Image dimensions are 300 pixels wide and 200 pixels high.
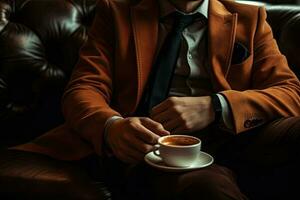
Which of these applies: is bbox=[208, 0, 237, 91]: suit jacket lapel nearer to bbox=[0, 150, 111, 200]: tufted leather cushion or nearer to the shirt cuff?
the shirt cuff

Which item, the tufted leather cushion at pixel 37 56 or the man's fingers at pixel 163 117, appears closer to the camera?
the man's fingers at pixel 163 117

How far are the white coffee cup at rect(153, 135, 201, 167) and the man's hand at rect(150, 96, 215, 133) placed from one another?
Answer: 130 millimetres

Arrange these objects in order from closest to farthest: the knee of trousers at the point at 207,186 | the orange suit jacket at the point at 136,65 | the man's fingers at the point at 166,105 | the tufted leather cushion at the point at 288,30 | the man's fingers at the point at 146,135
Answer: the knee of trousers at the point at 207,186 → the man's fingers at the point at 146,135 → the man's fingers at the point at 166,105 → the orange suit jacket at the point at 136,65 → the tufted leather cushion at the point at 288,30

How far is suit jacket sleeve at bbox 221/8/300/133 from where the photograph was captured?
44.7 inches

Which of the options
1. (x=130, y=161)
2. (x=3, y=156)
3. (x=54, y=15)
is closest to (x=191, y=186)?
(x=130, y=161)

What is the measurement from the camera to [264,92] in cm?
117

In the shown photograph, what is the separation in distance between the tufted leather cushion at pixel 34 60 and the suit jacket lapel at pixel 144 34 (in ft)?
1.26

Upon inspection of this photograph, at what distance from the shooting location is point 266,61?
128 cm

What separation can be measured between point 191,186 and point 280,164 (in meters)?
0.24

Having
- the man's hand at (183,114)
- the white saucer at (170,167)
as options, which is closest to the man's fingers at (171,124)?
the man's hand at (183,114)

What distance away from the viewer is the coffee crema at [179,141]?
95cm

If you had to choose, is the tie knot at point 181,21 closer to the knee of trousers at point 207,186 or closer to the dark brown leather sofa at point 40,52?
the dark brown leather sofa at point 40,52

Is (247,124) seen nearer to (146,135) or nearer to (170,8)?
(146,135)

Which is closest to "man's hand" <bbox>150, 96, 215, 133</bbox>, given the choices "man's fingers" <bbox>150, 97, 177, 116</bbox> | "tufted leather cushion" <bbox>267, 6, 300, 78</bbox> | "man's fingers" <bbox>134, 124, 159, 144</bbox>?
"man's fingers" <bbox>150, 97, 177, 116</bbox>
